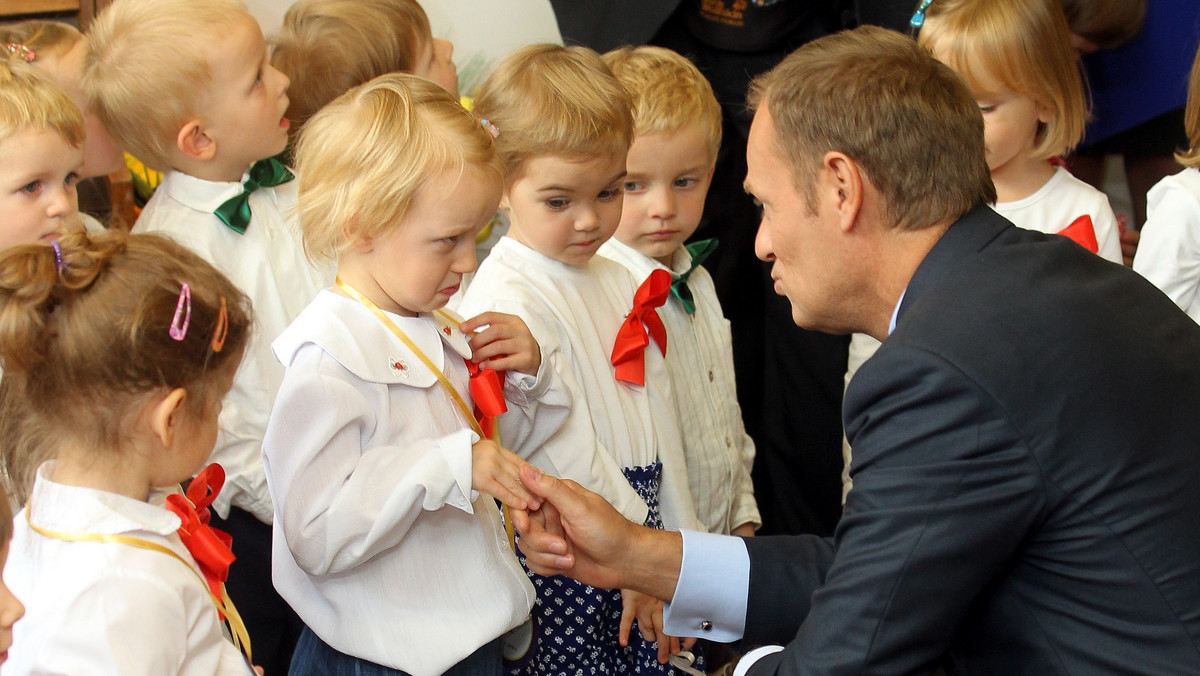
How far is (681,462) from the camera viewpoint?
223cm

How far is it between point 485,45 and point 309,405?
269cm

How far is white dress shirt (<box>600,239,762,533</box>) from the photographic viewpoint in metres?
2.43

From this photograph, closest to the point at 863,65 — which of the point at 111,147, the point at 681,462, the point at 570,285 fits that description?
the point at 570,285

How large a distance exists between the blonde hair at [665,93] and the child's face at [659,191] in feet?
0.08

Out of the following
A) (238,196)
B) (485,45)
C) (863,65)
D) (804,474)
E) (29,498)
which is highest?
(863,65)

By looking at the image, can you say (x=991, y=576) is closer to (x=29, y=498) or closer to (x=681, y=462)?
(x=681, y=462)

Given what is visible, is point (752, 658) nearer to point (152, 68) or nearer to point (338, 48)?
point (152, 68)

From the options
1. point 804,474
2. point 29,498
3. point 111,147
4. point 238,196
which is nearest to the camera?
point 29,498

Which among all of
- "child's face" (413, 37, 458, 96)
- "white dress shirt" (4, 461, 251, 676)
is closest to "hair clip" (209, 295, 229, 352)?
"white dress shirt" (4, 461, 251, 676)

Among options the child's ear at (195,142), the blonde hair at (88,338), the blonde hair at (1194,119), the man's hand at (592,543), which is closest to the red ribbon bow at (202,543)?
the blonde hair at (88,338)

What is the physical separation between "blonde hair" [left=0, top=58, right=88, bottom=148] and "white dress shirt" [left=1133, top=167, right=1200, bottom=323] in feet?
7.90

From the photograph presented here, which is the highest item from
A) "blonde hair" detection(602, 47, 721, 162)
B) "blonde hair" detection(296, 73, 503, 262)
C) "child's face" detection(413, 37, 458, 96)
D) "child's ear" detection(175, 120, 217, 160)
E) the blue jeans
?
"blonde hair" detection(296, 73, 503, 262)

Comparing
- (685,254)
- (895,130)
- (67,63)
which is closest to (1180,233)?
(685,254)

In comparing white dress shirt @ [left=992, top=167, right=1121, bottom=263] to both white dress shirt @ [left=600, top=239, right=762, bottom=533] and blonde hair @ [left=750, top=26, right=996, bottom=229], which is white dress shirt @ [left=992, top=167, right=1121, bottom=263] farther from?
blonde hair @ [left=750, top=26, right=996, bottom=229]
